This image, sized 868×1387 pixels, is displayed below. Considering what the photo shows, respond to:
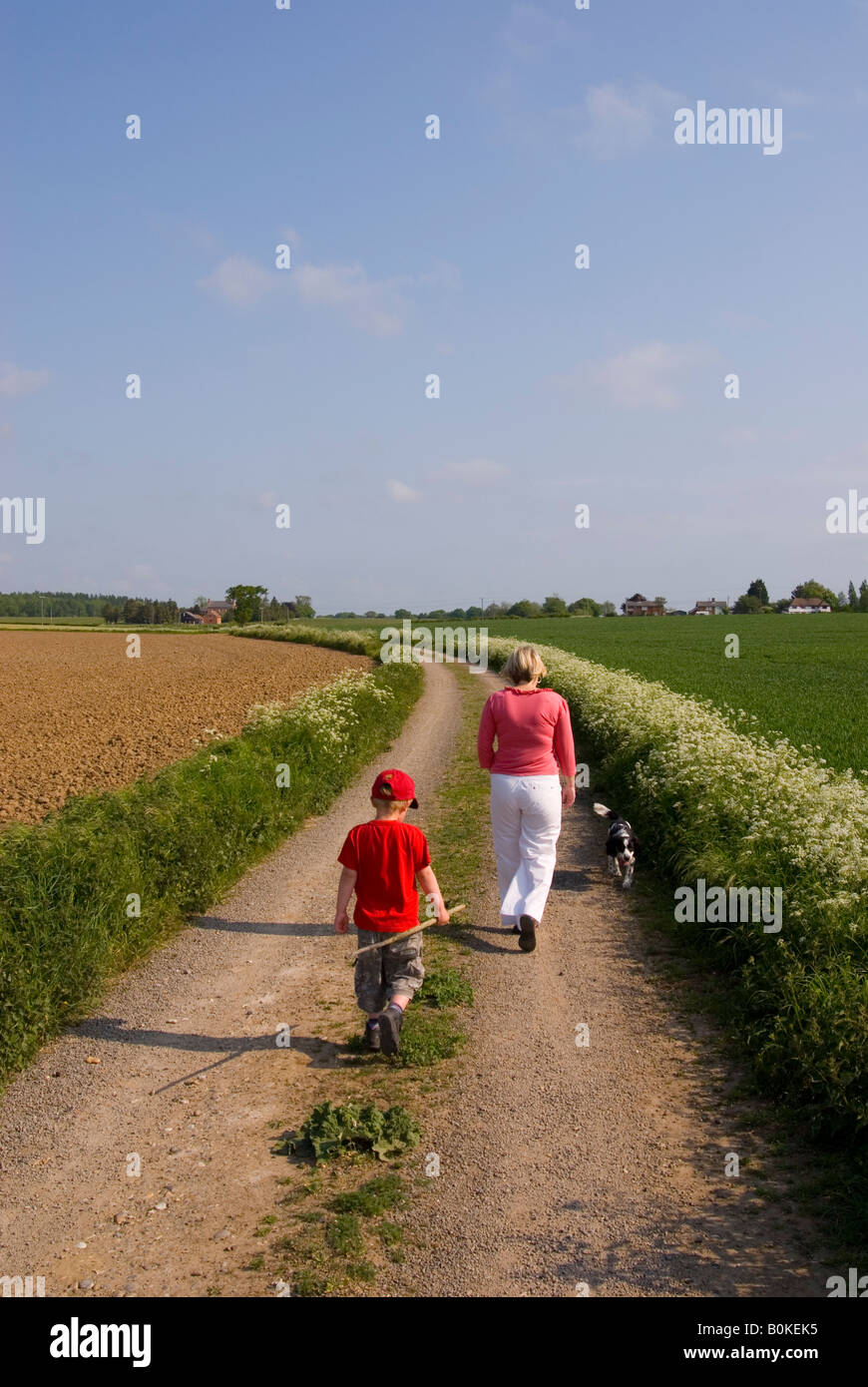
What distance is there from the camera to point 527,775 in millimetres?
7180

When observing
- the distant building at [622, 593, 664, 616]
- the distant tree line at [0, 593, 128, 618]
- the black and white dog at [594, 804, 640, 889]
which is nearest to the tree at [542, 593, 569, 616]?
the distant building at [622, 593, 664, 616]

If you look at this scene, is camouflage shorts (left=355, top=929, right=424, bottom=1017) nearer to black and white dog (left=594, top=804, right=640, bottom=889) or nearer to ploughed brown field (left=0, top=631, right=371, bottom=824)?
black and white dog (left=594, top=804, right=640, bottom=889)

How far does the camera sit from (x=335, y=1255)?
12.4 feet

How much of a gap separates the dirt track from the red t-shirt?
0.87 m

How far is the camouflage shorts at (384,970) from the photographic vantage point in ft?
18.7

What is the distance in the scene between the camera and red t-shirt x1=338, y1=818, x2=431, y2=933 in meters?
5.65

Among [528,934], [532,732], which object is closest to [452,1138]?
[528,934]

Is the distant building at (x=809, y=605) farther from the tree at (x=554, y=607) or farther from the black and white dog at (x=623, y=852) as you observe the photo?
the black and white dog at (x=623, y=852)

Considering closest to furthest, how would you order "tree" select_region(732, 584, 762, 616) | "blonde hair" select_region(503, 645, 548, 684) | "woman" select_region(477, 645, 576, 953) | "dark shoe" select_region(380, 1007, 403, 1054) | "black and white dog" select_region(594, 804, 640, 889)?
"dark shoe" select_region(380, 1007, 403, 1054) → "blonde hair" select_region(503, 645, 548, 684) → "woman" select_region(477, 645, 576, 953) → "black and white dog" select_region(594, 804, 640, 889) → "tree" select_region(732, 584, 762, 616)

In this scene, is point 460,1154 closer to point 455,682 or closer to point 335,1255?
point 335,1255

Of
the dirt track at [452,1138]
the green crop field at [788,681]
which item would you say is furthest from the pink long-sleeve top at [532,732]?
the green crop field at [788,681]

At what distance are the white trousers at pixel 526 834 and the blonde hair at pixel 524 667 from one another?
0.75 m
